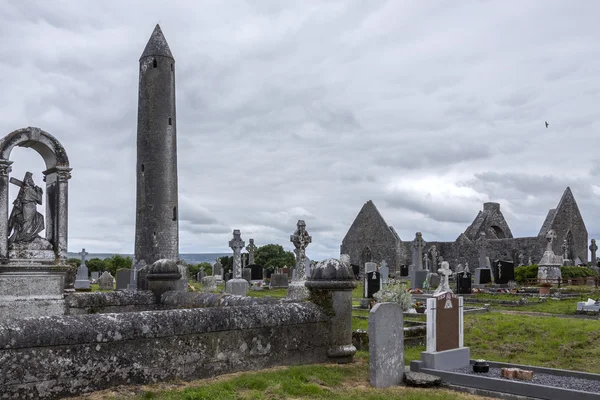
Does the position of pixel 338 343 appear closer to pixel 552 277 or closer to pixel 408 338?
pixel 408 338

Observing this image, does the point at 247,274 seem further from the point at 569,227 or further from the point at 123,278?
the point at 569,227

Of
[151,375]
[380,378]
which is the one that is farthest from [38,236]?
[380,378]

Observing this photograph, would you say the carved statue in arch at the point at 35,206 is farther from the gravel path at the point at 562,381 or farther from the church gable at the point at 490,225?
the church gable at the point at 490,225

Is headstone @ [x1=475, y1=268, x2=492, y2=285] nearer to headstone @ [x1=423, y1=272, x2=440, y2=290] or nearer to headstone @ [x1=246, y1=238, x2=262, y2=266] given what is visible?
headstone @ [x1=423, y1=272, x2=440, y2=290]

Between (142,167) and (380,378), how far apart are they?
2645 cm

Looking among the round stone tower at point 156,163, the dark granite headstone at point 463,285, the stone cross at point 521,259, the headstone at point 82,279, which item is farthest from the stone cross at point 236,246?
the stone cross at point 521,259

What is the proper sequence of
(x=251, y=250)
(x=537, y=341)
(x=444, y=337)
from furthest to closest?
(x=251, y=250), (x=537, y=341), (x=444, y=337)

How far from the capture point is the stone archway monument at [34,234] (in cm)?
834

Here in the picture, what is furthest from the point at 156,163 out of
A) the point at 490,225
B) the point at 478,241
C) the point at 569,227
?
the point at 569,227

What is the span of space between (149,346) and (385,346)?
9.46 feet

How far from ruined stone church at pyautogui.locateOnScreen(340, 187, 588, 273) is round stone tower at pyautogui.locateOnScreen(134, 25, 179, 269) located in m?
21.3

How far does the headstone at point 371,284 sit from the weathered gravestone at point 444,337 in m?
11.2

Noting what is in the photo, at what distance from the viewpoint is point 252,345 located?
21.8 feet

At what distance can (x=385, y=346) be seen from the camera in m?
6.90
